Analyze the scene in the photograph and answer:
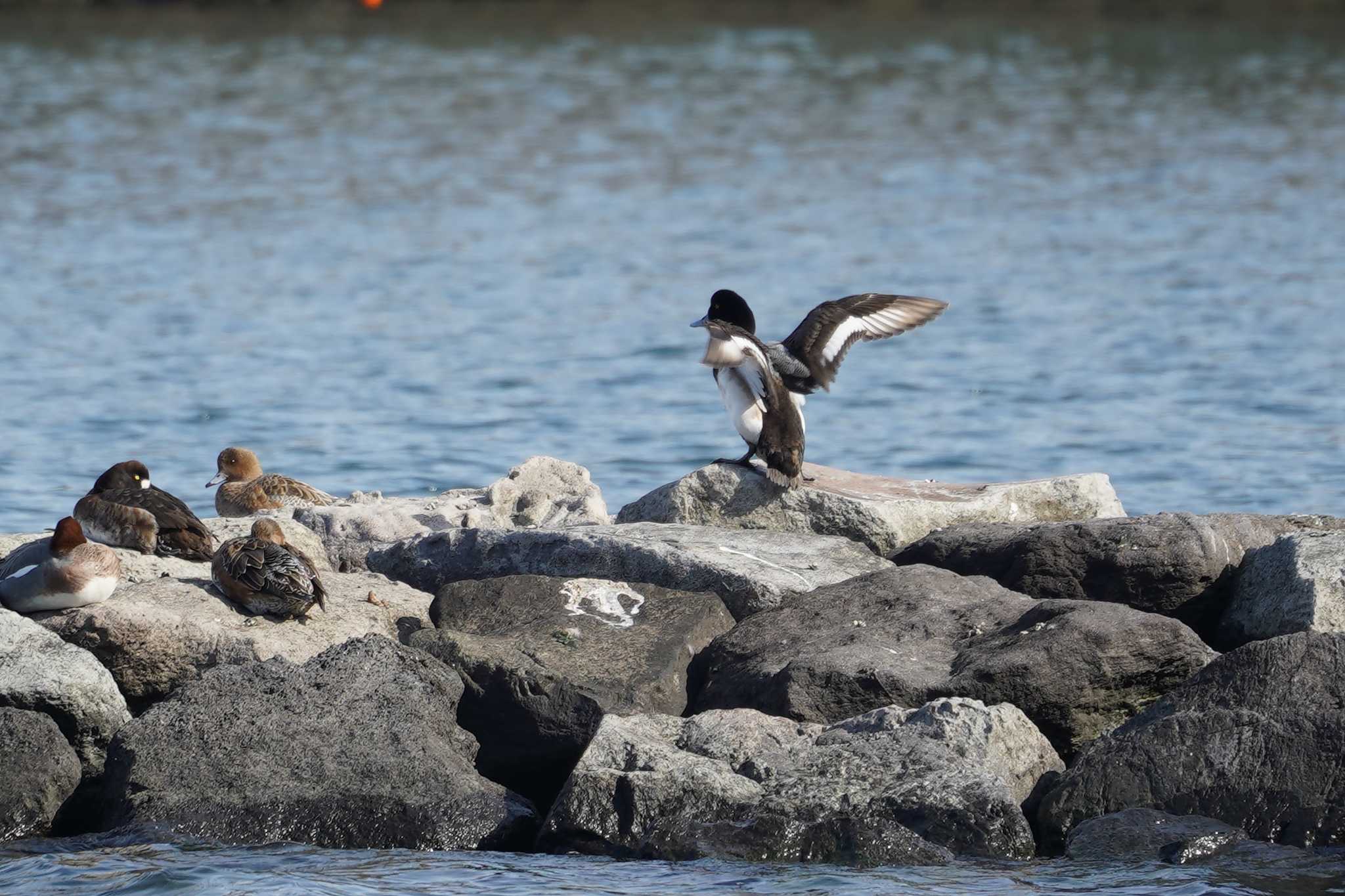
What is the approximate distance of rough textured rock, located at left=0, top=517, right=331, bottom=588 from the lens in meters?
8.02

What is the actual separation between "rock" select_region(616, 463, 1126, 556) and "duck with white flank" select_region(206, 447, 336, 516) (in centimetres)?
224

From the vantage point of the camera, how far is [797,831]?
6.22 m

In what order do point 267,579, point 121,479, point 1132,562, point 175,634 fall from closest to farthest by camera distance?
1. point 175,634
2. point 267,579
3. point 1132,562
4. point 121,479

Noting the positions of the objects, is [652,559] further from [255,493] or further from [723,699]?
[255,493]

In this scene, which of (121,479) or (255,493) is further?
(255,493)

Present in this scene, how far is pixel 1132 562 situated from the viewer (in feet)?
26.7

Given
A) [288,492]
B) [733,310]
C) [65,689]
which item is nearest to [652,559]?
[733,310]

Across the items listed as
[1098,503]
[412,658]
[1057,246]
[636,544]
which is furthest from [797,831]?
[1057,246]

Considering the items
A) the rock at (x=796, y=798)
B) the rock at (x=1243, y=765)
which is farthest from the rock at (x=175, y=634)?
the rock at (x=1243, y=765)

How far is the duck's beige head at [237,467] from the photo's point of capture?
1138 cm

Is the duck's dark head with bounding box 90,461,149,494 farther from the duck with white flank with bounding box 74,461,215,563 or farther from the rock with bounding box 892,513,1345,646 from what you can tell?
the rock with bounding box 892,513,1345,646

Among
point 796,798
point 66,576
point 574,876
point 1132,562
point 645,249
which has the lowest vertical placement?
point 574,876

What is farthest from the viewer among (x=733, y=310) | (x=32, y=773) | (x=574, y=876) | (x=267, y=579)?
(x=733, y=310)

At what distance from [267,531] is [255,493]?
9.99 ft
